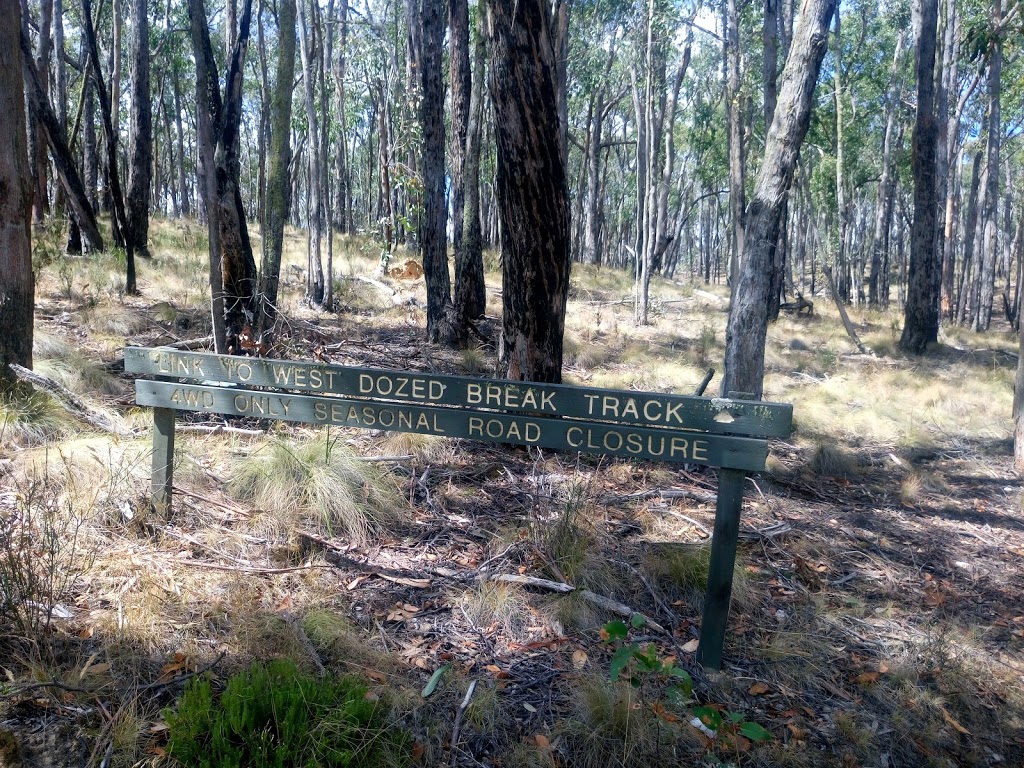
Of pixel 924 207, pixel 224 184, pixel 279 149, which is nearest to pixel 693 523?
pixel 224 184

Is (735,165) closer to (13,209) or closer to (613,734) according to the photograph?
(13,209)

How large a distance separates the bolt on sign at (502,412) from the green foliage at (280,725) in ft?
4.65

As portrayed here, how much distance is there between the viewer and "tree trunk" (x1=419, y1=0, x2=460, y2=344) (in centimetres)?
991

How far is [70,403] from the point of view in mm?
5887

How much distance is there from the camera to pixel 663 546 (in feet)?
15.9

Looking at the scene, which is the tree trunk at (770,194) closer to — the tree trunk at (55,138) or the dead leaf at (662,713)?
the dead leaf at (662,713)

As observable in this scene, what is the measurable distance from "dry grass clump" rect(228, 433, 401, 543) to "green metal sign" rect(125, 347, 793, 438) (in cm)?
84

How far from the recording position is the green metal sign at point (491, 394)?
142 inches

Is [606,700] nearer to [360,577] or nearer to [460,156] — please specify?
[360,577]

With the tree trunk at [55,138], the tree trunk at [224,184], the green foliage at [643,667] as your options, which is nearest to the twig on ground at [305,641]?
the green foliage at [643,667]

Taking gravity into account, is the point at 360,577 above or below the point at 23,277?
below

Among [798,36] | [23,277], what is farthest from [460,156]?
[23,277]

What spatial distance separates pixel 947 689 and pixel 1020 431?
535cm

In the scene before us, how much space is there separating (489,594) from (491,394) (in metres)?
1.14
